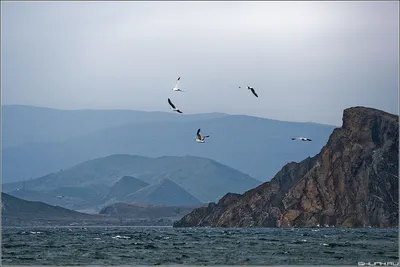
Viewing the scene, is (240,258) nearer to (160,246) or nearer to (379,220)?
(160,246)

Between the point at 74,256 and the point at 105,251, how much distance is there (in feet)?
27.6

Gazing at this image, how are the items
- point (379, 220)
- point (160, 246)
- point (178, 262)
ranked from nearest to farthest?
point (178, 262)
point (160, 246)
point (379, 220)

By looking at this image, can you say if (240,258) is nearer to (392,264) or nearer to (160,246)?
(392,264)

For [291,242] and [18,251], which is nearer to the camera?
[18,251]

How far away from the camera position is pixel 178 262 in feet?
276

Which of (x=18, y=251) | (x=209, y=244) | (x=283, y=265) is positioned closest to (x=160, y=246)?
(x=209, y=244)

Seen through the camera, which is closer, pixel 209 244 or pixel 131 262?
pixel 131 262

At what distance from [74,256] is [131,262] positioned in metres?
10.4

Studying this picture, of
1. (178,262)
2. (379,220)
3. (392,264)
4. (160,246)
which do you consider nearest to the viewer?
(392,264)

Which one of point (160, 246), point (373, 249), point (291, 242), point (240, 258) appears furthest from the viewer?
point (291, 242)

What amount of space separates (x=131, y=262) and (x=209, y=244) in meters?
34.0

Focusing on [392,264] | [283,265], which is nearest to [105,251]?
[283,265]

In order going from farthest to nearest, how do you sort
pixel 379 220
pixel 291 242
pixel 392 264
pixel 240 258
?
pixel 379 220 < pixel 291 242 < pixel 240 258 < pixel 392 264

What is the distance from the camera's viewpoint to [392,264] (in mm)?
78375
